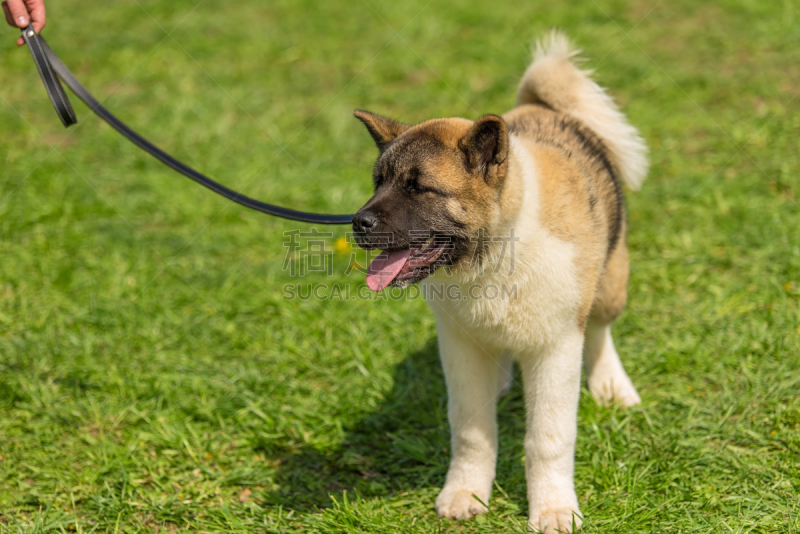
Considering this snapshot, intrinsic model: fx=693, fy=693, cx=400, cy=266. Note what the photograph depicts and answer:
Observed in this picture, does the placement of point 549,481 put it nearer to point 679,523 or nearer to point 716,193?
point 679,523

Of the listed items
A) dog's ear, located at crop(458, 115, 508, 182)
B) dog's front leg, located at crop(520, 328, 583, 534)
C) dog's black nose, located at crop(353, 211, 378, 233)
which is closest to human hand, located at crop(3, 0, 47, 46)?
dog's black nose, located at crop(353, 211, 378, 233)

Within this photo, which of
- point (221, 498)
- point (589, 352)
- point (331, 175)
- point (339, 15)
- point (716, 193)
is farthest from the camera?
point (339, 15)

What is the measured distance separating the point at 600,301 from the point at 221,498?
98.6 inches

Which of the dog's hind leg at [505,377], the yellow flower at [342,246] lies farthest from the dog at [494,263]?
the yellow flower at [342,246]

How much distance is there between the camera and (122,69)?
906 cm

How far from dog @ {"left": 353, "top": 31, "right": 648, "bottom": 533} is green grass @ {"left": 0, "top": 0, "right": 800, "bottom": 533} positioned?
1.13 ft

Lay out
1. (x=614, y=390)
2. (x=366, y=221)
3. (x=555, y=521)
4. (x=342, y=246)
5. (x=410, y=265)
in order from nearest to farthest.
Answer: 1. (x=366, y=221)
2. (x=410, y=265)
3. (x=555, y=521)
4. (x=614, y=390)
5. (x=342, y=246)

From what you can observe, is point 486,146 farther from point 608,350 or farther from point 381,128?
point 608,350

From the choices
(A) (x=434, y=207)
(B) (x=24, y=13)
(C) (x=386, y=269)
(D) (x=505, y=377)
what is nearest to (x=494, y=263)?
(A) (x=434, y=207)

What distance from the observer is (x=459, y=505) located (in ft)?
12.3

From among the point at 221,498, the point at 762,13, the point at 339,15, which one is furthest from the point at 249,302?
the point at 762,13

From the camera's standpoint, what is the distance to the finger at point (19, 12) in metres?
3.68

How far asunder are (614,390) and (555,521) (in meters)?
1.25

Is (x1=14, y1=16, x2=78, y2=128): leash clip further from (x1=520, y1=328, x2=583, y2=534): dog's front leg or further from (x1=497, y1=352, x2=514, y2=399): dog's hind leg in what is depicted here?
(x1=497, y1=352, x2=514, y2=399): dog's hind leg
